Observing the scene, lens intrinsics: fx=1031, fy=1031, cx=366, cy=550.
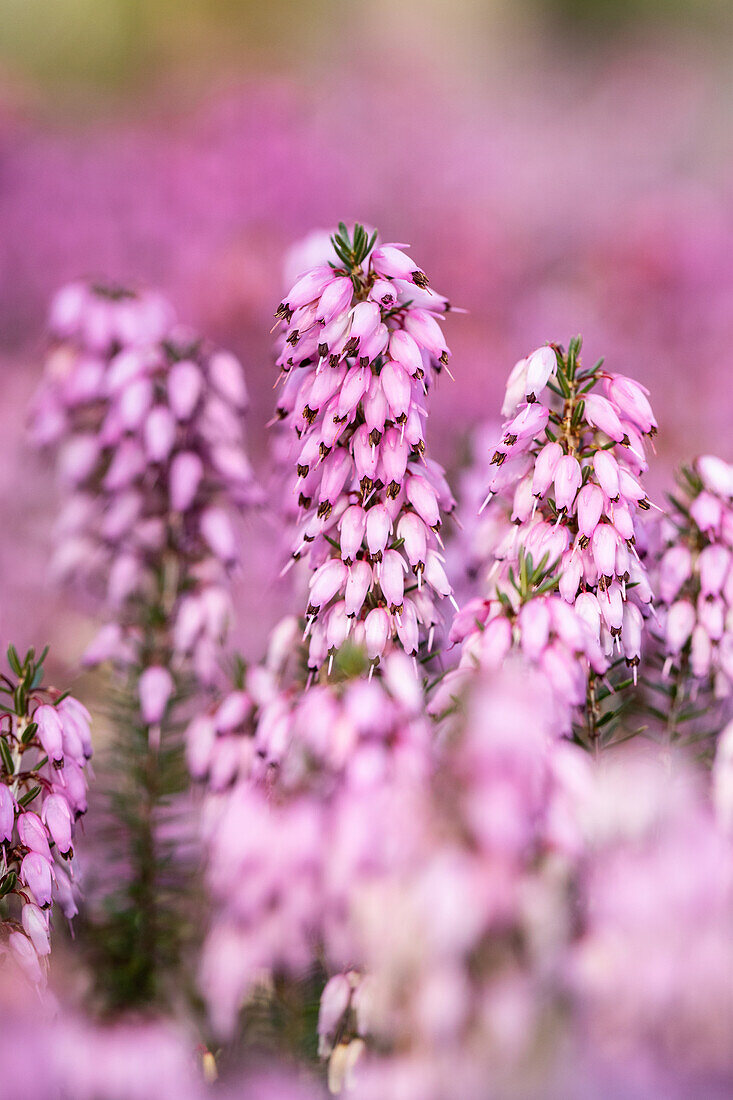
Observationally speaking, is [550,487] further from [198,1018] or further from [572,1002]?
[198,1018]

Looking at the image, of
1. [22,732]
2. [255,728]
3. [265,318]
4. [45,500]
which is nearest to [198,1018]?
[255,728]

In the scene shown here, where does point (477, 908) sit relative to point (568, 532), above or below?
below

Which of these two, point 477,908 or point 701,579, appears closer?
point 477,908

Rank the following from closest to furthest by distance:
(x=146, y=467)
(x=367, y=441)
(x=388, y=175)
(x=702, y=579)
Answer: (x=367, y=441), (x=702, y=579), (x=146, y=467), (x=388, y=175)

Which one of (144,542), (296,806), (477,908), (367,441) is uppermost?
(144,542)

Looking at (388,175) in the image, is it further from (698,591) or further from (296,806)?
(296,806)

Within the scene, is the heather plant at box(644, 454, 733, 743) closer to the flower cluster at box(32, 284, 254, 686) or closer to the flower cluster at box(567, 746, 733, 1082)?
the flower cluster at box(567, 746, 733, 1082)

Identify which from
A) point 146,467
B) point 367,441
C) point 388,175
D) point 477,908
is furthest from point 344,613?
point 388,175
